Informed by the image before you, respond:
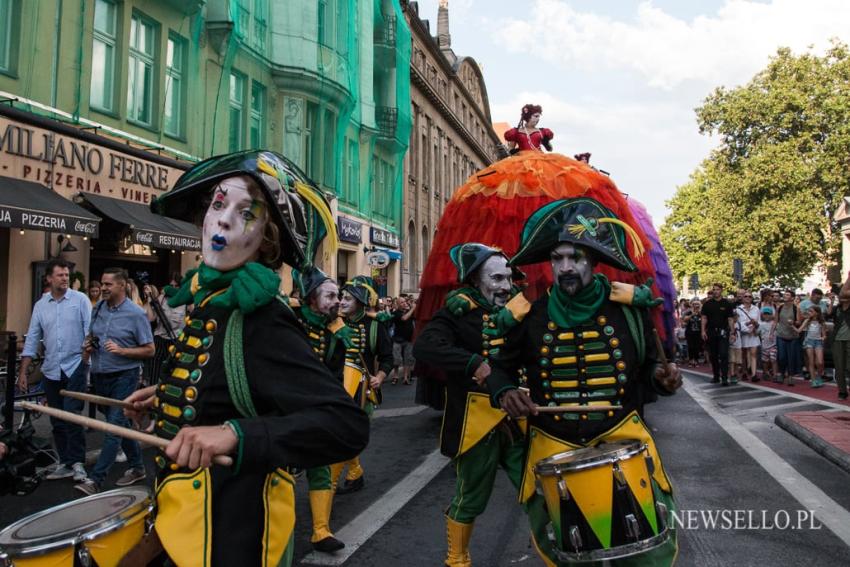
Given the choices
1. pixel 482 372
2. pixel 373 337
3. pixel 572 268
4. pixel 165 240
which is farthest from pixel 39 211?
pixel 572 268

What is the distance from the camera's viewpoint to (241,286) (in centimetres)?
201

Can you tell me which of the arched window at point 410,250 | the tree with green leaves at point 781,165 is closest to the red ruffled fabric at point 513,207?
the arched window at point 410,250

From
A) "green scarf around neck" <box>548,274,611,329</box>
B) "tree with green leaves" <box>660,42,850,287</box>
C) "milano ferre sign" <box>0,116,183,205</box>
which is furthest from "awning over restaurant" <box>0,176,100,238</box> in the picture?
"tree with green leaves" <box>660,42,850,287</box>

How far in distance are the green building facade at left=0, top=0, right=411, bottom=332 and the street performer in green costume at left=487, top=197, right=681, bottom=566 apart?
4.36ft

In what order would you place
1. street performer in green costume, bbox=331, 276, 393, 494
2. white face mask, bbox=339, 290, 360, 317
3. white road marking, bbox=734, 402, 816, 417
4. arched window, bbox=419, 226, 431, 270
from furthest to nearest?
arched window, bbox=419, 226, 431, 270 → white road marking, bbox=734, 402, 816, 417 → white face mask, bbox=339, 290, 360, 317 → street performer in green costume, bbox=331, 276, 393, 494

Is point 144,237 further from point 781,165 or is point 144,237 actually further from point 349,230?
point 781,165

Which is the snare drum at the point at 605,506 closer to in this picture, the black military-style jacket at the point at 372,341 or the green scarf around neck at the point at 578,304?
the green scarf around neck at the point at 578,304

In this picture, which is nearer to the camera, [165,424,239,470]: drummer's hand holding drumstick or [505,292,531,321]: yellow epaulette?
[165,424,239,470]: drummer's hand holding drumstick

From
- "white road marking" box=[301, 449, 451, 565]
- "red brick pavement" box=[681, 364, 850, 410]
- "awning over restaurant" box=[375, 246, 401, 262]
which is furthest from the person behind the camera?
"awning over restaurant" box=[375, 246, 401, 262]

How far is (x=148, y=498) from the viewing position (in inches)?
87.0

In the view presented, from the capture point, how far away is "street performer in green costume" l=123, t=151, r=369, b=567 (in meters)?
1.82

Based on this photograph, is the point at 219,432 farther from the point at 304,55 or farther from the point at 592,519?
the point at 304,55

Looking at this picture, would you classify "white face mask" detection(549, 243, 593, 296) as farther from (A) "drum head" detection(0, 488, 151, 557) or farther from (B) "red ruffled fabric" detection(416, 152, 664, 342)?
(B) "red ruffled fabric" detection(416, 152, 664, 342)

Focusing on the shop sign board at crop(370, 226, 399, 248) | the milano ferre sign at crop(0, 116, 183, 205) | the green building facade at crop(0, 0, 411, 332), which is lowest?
the milano ferre sign at crop(0, 116, 183, 205)
